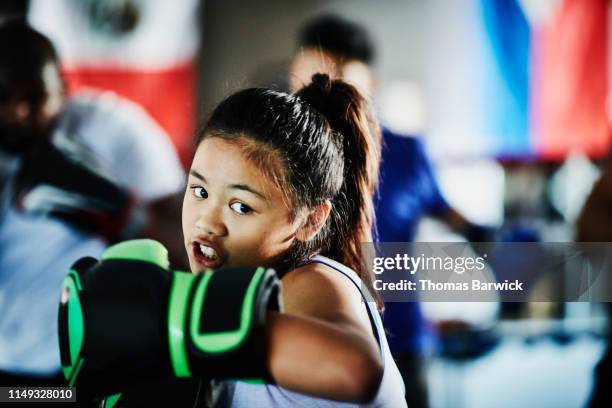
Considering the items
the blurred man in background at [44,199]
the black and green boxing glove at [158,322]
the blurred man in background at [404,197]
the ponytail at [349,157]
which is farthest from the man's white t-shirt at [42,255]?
the black and green boxing glove at [158,322]

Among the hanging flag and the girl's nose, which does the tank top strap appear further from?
the hanging flag

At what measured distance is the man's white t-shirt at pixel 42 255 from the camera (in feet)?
3.55

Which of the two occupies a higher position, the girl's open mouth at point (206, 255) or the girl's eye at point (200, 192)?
the girl's eye at point (200, 192)


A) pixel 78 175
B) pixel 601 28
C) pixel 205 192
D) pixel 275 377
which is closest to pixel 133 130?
pixel 78 175

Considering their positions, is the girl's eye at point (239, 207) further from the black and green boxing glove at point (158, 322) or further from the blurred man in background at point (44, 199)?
the blurred man in background at point (44, 199)

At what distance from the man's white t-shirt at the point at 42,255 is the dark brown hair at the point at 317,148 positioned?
577 mm

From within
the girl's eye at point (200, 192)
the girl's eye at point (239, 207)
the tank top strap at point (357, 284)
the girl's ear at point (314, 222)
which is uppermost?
the girl's eye at point (200, 192)

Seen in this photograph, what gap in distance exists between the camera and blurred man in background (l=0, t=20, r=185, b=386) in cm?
105

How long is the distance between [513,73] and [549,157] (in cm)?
27

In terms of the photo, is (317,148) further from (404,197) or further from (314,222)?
(404,197)

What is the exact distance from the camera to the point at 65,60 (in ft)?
5.40

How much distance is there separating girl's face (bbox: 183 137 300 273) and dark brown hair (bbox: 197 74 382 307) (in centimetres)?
1

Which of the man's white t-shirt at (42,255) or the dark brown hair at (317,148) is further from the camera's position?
the man's white t-shirt at (42,255)

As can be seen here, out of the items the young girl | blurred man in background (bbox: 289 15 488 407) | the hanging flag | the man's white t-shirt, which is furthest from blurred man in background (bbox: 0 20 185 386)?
the young girl
